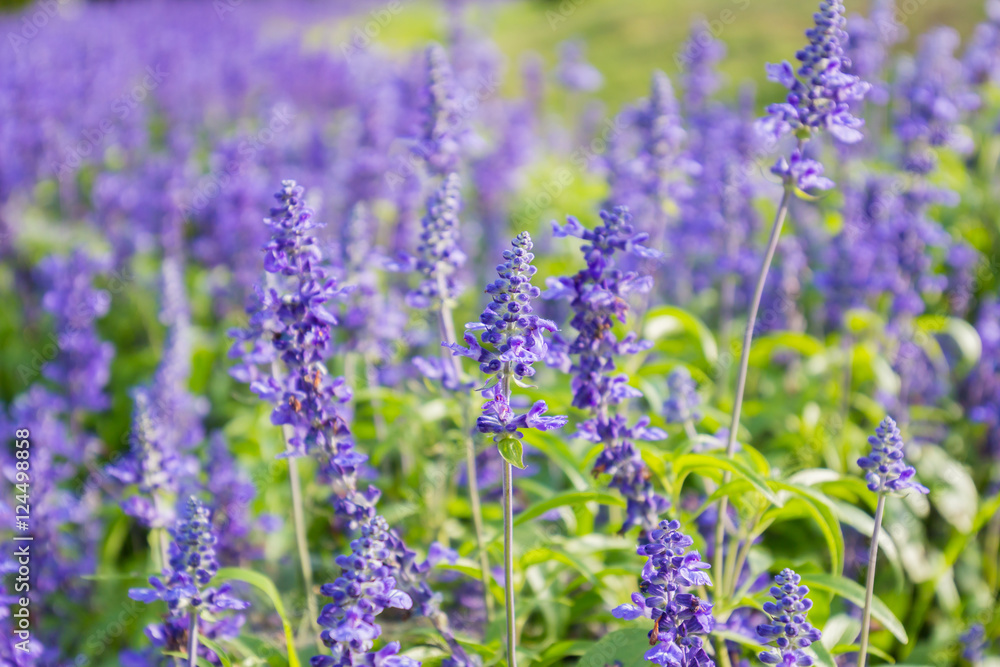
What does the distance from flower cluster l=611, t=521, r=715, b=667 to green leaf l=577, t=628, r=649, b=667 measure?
0.39 metres

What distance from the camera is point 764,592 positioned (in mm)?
4020

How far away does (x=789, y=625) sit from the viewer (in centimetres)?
295

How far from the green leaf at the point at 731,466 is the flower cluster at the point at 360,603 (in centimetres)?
143

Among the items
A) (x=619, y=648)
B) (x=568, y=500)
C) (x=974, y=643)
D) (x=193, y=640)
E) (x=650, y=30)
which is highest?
(x=650, y=30)

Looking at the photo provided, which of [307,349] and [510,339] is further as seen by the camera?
[307,349]

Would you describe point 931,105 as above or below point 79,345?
above

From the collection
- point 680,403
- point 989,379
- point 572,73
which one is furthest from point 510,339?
point 572,73

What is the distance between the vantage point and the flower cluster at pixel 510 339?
2.90m

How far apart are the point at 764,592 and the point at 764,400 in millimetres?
2759

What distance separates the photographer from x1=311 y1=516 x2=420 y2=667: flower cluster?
294cm

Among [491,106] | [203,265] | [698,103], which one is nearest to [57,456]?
[203,265]

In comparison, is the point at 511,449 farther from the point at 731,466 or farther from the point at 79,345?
the point at 79,345

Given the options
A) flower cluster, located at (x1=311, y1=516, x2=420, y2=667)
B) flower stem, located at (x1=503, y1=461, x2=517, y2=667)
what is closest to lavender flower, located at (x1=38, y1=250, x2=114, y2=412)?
flower cluster, located at (x1=311, y1=516, x2=420, y2=667)

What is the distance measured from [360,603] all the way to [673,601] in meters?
1.08
